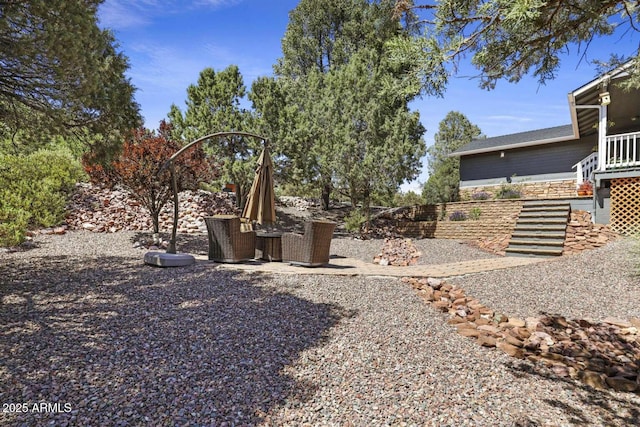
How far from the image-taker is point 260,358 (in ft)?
10.3

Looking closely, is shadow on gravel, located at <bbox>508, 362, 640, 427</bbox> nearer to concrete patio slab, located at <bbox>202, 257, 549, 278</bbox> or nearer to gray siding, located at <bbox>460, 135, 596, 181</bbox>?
concrete patio slab, located at <bbox>202, 257, 549, 278</bbox>

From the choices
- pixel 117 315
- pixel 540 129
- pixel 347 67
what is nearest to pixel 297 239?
pixel 117 315

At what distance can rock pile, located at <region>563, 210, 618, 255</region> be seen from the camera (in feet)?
27.8

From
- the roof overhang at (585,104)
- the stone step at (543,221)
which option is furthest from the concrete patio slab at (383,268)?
the roof overhang at (585,104)

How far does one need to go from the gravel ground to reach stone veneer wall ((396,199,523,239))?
19.0 ft

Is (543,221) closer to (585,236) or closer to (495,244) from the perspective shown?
(585,236)

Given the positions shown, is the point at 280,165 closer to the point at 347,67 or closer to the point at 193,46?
the point at 347,67

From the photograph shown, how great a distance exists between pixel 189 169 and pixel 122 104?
3196 millimetres

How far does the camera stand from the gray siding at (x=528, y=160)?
14.9m

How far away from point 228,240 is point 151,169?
329 cm

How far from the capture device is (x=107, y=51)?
5.79 m

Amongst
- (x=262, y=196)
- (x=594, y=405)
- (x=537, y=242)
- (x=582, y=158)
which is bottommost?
(x=594, y=405)

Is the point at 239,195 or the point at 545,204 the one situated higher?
the point at 239,195

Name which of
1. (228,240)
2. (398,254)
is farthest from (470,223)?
(228,240)
